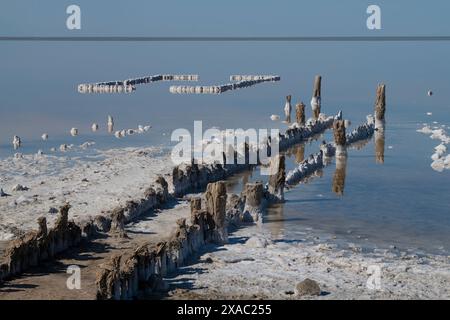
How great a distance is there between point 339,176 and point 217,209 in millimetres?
10163

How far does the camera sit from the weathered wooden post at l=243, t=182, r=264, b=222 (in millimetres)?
20769

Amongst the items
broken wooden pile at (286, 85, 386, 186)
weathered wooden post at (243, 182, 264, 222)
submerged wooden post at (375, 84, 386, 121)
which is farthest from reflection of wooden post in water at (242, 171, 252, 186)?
submerged wooden post at (375, 84, 386, 121)

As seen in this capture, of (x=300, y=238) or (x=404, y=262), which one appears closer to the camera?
(x=404, y=262)

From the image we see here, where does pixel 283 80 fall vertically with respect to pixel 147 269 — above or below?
above

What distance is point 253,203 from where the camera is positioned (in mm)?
21141

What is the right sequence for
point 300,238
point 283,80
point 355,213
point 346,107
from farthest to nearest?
point 283,80 → point 346,107 → point 355,213 → point 300,238

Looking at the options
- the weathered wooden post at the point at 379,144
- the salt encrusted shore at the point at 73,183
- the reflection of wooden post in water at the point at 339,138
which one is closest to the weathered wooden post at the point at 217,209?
the salt encrusted shore at the point at 73,183

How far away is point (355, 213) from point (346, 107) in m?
31.6

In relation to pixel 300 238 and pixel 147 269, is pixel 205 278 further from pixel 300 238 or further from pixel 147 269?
pixel 300 238

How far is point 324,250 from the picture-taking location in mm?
17891

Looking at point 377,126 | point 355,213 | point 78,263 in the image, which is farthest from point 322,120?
point 78,263

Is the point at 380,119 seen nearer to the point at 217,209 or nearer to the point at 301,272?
the point at 217,209

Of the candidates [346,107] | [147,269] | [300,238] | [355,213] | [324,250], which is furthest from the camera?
[346,107]

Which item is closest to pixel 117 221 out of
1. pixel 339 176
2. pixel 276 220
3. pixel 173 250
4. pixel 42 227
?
pixel 42 227
